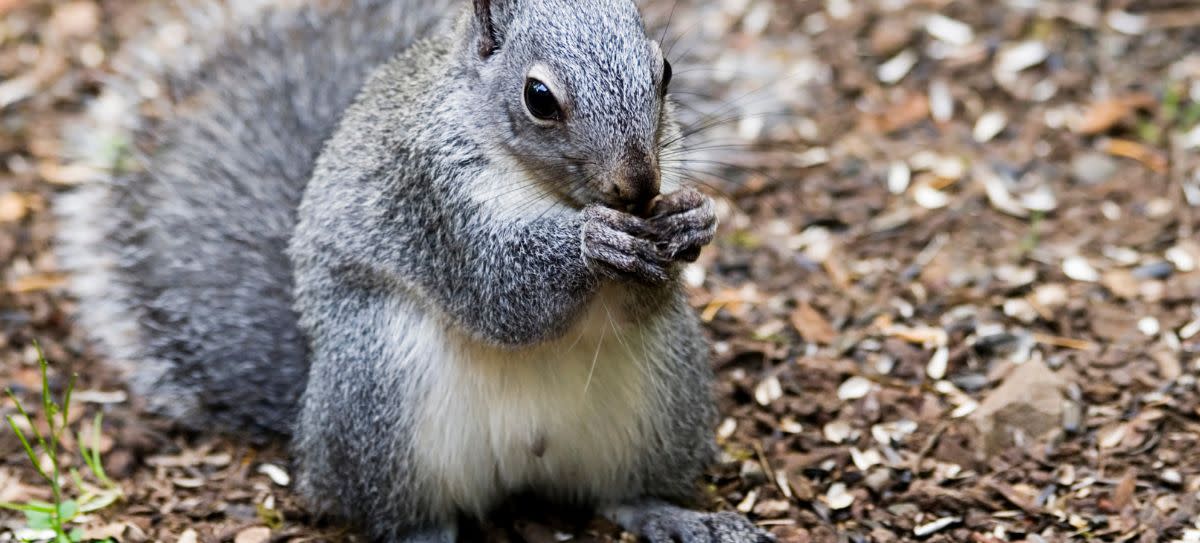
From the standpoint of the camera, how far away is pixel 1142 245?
14.8ft

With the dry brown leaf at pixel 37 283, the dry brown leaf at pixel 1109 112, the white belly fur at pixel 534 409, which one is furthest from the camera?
the dry brown leaf at pixel 1109 112

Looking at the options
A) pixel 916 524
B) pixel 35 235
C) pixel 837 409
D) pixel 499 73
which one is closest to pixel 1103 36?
pixel 837 409

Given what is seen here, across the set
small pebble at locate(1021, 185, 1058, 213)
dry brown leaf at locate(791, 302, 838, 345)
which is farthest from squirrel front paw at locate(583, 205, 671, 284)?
small pebble at locate(1021, 185, 1058, 213)

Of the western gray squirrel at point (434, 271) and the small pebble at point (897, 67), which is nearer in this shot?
the western gray squirrel at point (434, 271)

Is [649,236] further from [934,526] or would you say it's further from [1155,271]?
[1155,271]

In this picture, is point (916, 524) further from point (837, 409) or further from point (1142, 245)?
point (1142, 245)

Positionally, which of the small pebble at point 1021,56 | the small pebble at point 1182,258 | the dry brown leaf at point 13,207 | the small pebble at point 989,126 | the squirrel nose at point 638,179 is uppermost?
the squirrel nose at point 638,179

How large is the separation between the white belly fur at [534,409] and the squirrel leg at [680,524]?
166 mm

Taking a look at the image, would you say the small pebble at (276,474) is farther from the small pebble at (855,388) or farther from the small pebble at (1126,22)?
the small pebble at (1126,22)

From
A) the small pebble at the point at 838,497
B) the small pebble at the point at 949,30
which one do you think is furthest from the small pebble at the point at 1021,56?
the small pebble at the point at 838,497

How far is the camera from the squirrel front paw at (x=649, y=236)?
2.93 m

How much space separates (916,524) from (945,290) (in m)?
1.10

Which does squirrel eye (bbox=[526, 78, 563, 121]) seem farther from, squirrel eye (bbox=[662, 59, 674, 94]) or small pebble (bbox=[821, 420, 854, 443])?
Result: small pebble (bbox=[821, 420, 854, 443])

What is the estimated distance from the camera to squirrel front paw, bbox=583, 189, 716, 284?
2934 mm
